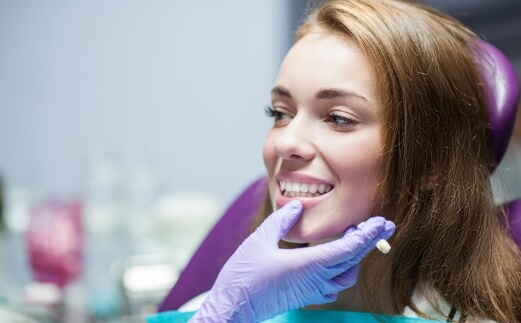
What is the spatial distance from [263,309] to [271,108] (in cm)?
35

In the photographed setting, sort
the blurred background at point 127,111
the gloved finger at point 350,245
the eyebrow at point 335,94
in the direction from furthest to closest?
the blurred background at point 127,111
the eyebrow at point 335,94
the gloved finger at point 350,245

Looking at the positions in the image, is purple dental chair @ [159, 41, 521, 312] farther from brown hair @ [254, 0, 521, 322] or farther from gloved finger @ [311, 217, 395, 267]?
gloved finger @ [311, 217, 395, 267]

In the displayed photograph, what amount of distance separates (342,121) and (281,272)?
0.82 feet

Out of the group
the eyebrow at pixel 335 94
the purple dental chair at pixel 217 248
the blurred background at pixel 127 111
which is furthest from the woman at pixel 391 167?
the blurred background at pixel 127 111

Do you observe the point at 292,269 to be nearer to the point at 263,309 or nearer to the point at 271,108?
the point at 263,309

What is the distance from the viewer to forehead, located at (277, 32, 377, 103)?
3.78 feet

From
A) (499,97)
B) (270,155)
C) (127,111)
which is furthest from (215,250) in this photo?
(127,111)

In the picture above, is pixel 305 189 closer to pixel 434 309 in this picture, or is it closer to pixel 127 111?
pixel 434 309

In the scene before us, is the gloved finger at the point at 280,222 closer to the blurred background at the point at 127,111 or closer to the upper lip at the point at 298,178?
the upper lip at the point at 298,178

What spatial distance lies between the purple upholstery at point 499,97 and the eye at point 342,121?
26cm

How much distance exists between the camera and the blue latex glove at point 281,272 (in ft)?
3.43

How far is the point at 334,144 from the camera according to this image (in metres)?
1.15

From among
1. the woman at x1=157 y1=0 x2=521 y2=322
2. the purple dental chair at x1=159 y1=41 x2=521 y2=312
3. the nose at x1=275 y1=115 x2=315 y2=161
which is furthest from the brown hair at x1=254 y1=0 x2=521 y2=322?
the purple dental chair at x1=159 y1=41 x2=521 y2=312

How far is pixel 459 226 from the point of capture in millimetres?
1210
